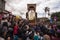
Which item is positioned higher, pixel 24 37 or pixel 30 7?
pixel 30 7

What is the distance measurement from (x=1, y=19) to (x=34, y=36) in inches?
59.6

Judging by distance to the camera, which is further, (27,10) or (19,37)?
(27,10)

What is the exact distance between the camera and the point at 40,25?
938 cm

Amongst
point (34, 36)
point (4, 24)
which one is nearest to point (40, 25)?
point (34, 36)

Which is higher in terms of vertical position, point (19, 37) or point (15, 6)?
point (15, 6)

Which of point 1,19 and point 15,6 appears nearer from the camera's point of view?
point 1,19

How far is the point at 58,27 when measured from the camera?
34.1ft

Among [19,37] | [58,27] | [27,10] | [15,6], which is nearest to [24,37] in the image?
[19,37]

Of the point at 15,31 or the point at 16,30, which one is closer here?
the point at 15,31

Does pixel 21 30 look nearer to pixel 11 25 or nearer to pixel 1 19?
pixel 11 25

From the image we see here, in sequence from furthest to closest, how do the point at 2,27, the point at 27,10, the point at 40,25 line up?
the point at 27,10 < the point at 40,25 < the point at 2,27

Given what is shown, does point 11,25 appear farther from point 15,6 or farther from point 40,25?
point 15,6

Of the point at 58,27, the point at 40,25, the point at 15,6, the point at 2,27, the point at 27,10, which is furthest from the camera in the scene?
the point at 15,6

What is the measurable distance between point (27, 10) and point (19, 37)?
463cm
